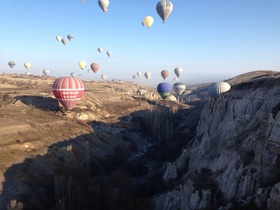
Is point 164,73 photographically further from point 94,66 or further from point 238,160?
point 238,160

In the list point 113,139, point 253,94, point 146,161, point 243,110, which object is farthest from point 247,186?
point 113,139

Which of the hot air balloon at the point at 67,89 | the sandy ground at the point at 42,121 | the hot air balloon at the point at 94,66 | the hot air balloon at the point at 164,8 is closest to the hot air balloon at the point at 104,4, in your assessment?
the hot air balloon at the point at 164,8

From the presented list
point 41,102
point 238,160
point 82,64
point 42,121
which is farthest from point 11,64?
point 238,160

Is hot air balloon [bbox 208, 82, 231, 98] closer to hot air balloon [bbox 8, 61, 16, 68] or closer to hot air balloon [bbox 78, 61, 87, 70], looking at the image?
hot air balloon [bbox 78, 61, 87, 70]

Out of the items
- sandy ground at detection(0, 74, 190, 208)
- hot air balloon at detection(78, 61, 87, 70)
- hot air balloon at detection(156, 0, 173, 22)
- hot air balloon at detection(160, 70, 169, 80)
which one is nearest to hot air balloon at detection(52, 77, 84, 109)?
sandy ground at detection(0, 74, 190, 208)

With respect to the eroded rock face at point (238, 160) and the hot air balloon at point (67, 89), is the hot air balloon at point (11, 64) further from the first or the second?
the eroded rock face at point (238, 160)

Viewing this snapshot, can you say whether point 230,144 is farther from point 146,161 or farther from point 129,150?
point 129,150
